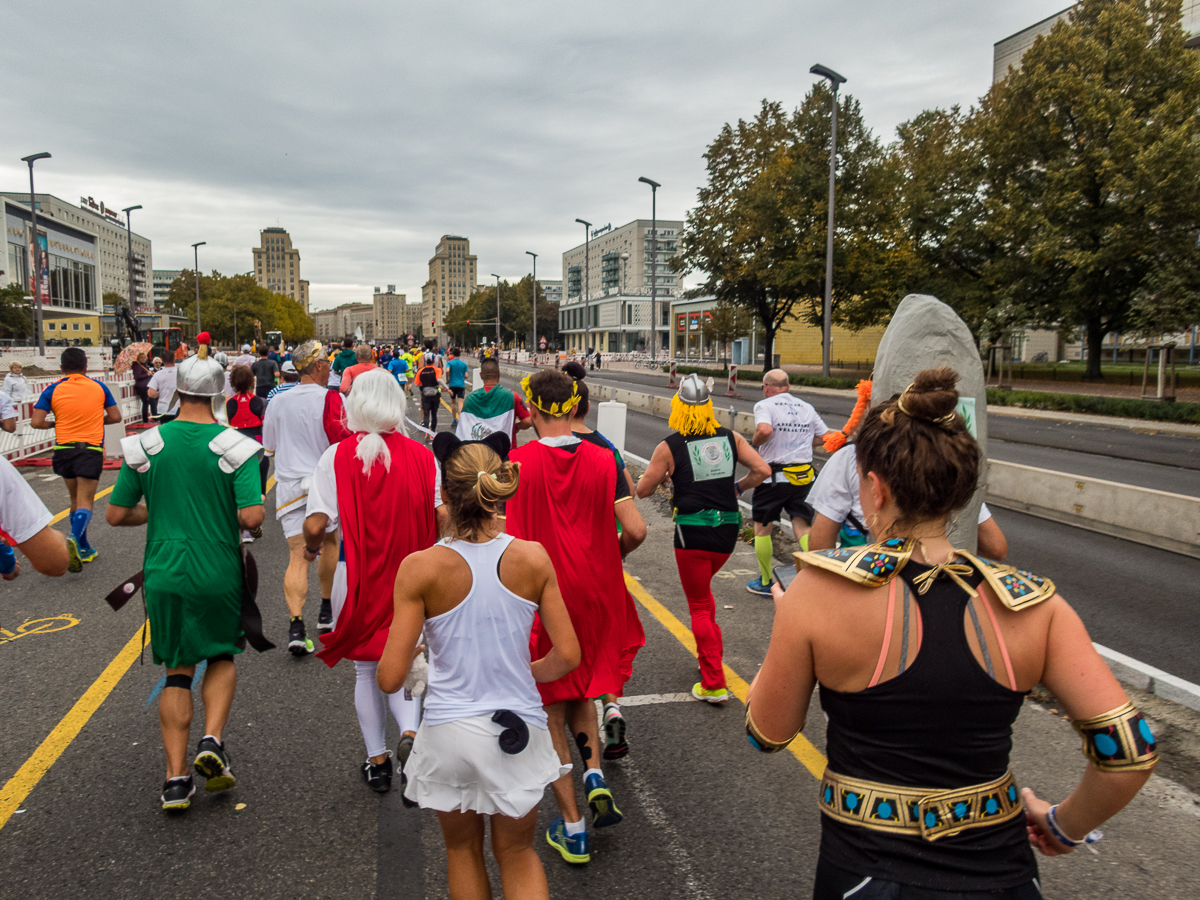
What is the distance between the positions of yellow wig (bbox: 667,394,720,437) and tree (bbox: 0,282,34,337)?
264ft

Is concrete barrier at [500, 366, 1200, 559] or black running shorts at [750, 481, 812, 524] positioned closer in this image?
black running shorts at [750, 481, 812, 524]

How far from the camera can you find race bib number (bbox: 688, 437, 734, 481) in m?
4.74

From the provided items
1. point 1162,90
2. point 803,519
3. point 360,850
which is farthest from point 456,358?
point 1162,90

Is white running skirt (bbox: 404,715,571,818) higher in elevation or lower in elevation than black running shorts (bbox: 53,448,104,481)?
lower

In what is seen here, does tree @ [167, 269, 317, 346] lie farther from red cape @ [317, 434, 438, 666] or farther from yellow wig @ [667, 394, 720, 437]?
red cape @ [317, 434, 438, 666]

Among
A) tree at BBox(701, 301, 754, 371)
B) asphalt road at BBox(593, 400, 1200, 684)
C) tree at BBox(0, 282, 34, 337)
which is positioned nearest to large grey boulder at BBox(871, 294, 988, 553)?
Answer: asphalt road at BBox(593, 400, 1200, 684)

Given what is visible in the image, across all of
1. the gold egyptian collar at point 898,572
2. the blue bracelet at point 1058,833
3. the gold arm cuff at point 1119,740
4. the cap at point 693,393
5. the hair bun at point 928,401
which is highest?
the hair bun at point 928,401

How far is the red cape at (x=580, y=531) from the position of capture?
3.47m

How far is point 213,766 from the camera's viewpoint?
357cm

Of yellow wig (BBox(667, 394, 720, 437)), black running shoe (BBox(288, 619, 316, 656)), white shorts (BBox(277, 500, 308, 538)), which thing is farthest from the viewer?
white shorts (BBox(277, 500, 308, 538))

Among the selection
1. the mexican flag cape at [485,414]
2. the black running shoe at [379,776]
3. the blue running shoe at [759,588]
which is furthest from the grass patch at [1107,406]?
the black running shoe at [379,776]

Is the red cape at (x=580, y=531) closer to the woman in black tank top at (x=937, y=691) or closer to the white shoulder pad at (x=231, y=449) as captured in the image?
the white shoulder pad at (x=231, y=449)

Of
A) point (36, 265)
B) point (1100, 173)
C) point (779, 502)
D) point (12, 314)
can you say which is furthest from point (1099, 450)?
point (12, 314)

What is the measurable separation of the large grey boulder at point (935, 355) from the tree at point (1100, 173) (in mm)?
25450
